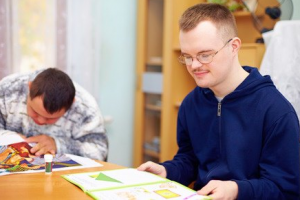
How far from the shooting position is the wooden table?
1.04m

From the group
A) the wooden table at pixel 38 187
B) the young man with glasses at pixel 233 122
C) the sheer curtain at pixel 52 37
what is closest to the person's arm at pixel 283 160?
the young man with glasses at pixel 233 122

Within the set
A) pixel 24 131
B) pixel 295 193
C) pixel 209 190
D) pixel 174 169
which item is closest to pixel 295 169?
pixel 295 193

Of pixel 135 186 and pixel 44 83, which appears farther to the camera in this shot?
pixel 44 83

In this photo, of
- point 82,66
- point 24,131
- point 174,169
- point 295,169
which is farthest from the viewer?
point 82,66

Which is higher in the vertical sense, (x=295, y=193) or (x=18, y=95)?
(x=18, y=95)

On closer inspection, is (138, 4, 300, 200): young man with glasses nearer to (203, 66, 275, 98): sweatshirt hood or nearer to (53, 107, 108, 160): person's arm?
(203, 66, 275, 98): sweatshirt hood

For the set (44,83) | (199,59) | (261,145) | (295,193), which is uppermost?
(199,59)

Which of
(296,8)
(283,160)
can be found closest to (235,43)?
(283,160)

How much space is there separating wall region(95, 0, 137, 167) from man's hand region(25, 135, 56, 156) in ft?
5.39

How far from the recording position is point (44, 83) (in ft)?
5.26

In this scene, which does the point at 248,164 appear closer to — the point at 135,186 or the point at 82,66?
the point at 135,186

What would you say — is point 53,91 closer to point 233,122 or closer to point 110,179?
point 110,179

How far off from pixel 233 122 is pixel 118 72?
2.13 m

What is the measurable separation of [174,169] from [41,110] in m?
0.62
